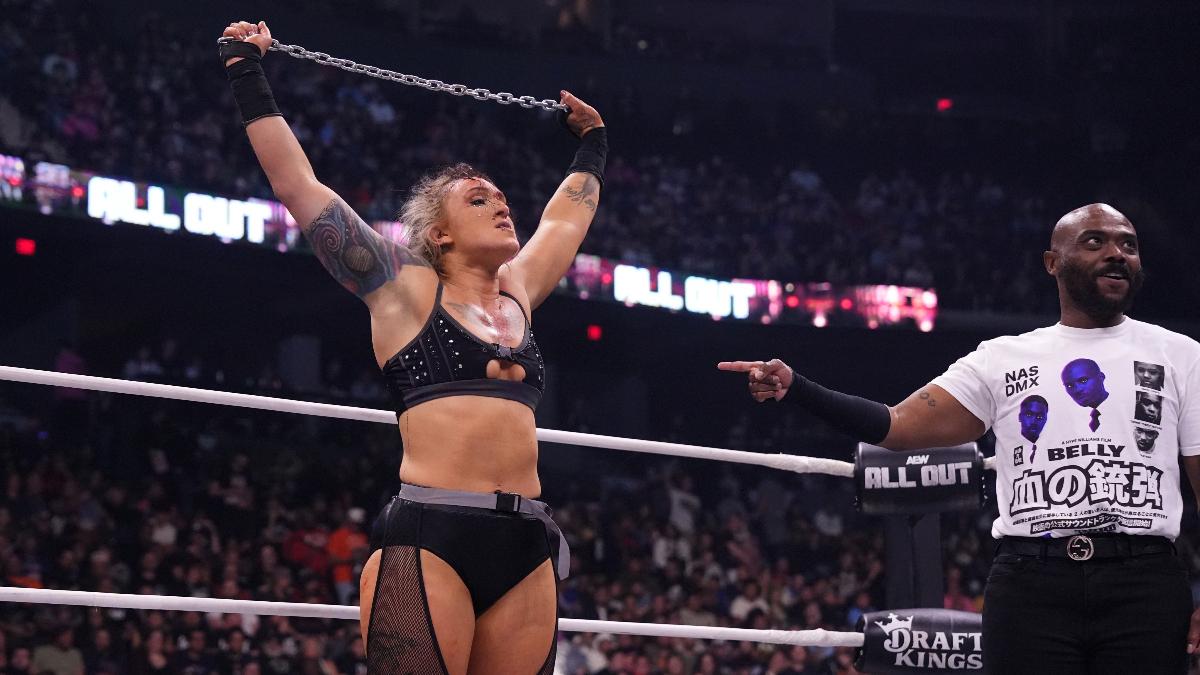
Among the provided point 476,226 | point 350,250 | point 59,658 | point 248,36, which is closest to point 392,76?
point 248,36

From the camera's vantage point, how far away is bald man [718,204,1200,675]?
2.28 m

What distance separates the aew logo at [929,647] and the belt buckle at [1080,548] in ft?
3.36

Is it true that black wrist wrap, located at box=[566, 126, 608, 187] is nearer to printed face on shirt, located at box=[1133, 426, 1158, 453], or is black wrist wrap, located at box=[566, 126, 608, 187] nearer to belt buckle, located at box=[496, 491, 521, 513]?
belt buckle, located at box=[496, 491, 521, 513]

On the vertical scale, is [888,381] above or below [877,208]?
Result: below

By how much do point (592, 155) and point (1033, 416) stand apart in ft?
4.09

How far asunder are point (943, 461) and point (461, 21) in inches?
600

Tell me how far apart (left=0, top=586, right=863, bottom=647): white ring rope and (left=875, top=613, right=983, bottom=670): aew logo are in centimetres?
9

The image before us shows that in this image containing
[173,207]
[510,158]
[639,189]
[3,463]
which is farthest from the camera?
[639,189]

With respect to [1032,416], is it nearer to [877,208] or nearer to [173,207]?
[173,207]

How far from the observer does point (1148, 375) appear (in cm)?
240

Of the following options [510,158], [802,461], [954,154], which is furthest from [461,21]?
[802,461]

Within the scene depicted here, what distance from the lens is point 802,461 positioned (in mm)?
3432

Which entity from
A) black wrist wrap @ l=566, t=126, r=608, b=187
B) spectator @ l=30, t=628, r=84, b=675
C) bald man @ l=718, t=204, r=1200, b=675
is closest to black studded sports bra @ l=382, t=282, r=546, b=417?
bald man @ l=718, t=204, r=1200, b=675

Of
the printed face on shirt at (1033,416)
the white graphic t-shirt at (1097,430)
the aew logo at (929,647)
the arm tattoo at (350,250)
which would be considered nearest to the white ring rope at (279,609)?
the aew logo at (929,647)
